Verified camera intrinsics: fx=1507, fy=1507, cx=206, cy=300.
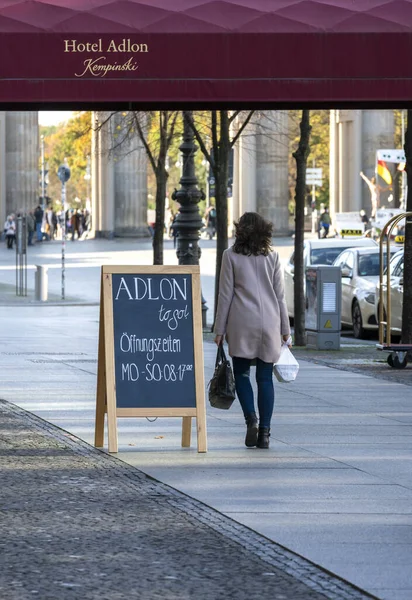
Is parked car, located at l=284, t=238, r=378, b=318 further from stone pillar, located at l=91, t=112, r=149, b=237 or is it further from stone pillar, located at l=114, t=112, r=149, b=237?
stone pillar, located at l=114, t=112, r=149, b=237

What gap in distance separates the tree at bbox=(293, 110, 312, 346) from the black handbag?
1056 centimetres

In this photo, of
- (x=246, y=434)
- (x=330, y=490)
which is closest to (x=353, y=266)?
(x=246, y=434)

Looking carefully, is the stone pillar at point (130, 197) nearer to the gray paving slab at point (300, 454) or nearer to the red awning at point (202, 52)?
the gray paving slab at point (300, 454)

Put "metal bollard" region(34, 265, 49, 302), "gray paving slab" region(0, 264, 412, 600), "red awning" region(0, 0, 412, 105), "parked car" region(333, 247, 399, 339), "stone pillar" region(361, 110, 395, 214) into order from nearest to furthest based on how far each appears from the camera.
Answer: "gray paving slab" region(0, 264, 412, 600), "red awning" region(0, 0, 412, 105), "parked car" region(333, 247, 399, 339), "metal bollard" region(34, 265, 49, 302), "stone pillar" region(361, 110, 395, 214)

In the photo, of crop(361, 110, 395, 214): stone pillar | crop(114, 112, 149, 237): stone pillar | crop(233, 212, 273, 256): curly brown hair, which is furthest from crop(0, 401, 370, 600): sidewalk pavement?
crop(114, 112, 149, 237): stone pillar

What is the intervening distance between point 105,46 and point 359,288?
37.8 feet

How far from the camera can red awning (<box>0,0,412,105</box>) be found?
13320 millimetres

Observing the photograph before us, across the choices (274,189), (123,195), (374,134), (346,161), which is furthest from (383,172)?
(274,189)

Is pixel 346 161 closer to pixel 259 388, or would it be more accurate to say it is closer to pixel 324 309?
pixel 324 309

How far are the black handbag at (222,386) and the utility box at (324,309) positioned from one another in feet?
32.1

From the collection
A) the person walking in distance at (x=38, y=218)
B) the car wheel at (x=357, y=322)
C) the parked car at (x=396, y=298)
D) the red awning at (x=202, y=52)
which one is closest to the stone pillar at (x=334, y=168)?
the person walking in distance at (x=38, y=218)

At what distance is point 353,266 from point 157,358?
49.0 feet

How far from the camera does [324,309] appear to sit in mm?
20578

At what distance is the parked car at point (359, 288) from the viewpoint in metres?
23.8
